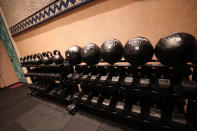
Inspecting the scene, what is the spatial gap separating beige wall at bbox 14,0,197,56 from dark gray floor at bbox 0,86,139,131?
5.03 ft

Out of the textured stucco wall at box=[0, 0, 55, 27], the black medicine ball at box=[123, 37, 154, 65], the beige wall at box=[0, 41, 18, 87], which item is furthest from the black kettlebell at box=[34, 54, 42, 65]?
the beige wall at box=[0, 41, 18, 87]

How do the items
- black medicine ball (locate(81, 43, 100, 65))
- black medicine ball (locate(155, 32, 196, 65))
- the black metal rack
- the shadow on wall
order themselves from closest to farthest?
black medicine ball (locate(155, 32, 196, 65)) < the black metal rack < black medicine ball (locate(81, 43, 100, 65)) < the shadow on wall

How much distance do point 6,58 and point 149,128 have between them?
595 centimetres

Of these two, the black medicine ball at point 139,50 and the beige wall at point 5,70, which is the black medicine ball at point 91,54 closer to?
the black medicine ball at point 139,50

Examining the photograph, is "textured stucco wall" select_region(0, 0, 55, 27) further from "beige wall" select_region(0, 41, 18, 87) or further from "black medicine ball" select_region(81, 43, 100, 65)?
"black medicine ball" select_region(81, 43, 100, 65)

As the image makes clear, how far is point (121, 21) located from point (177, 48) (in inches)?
38.9

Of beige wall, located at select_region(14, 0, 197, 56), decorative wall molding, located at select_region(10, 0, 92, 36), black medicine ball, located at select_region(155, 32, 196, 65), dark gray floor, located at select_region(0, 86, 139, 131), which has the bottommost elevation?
dark gray floor, located at select_region(0, 86, 139, 131)

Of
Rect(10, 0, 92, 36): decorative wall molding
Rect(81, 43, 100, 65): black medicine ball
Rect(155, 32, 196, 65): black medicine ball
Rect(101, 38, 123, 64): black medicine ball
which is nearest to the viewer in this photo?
Rect(155, 32, 196, 65): black medicine ball

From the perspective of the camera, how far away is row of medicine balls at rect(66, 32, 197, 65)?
765mm

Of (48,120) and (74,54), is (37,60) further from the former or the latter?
(48,120)

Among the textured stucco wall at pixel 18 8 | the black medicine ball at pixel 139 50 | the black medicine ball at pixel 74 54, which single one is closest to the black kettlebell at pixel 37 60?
the black medicine ball at pixel 74 54

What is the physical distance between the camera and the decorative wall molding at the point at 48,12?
1748mm

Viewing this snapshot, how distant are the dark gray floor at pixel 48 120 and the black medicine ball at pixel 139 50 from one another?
3.75 ft

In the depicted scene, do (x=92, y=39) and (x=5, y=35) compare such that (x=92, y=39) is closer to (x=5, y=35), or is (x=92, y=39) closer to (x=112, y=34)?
(x=112, y=34)
